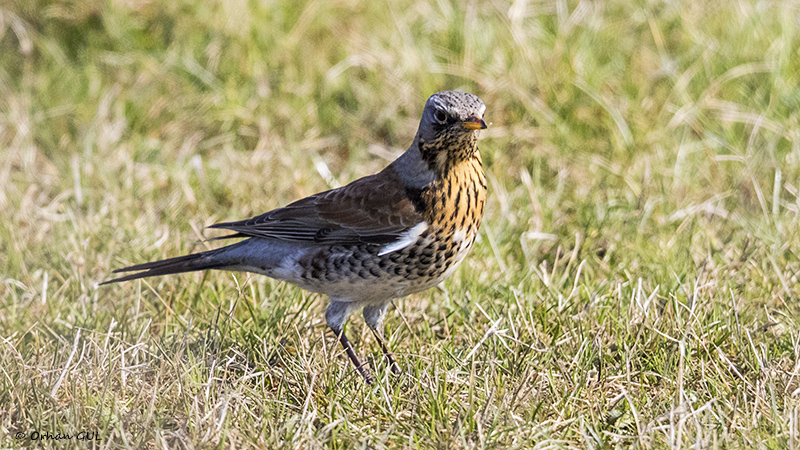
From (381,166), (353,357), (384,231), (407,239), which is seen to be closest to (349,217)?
(384,231)

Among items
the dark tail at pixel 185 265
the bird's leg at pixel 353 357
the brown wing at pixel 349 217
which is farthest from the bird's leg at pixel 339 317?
the dark tail at pixel 185 265

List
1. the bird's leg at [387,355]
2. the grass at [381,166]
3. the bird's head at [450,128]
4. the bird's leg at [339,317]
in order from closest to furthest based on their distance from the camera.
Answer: the grass at [381,166]
the bird's head at [450,128]
the bird's leg at [387,355]
the bird's leg at [339,317]

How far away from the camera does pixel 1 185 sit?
538 cm

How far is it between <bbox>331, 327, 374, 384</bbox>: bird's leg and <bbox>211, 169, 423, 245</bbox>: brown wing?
1.32 feet

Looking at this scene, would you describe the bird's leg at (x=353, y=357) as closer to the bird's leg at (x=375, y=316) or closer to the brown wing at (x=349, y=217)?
the bird's leg at (x=375, y=316)

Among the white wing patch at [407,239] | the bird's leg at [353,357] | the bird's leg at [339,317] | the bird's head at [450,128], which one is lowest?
the bird's leg at [353,357]

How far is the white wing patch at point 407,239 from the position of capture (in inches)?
141

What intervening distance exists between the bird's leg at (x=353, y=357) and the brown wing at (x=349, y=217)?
0.40m

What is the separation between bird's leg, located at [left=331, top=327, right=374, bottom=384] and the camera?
3509 millimetres

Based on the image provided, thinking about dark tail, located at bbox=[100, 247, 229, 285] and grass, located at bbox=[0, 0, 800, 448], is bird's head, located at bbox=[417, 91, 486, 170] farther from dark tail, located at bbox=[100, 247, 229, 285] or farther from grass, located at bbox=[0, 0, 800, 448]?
dark tail, located at bbox=[100, 247, 229, 285]

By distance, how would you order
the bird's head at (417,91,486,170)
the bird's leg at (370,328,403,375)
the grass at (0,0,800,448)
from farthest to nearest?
the bird's leg at (370,328,403,375), the bird's head at (417,91,486,170), the grass at (0,0,800,448)

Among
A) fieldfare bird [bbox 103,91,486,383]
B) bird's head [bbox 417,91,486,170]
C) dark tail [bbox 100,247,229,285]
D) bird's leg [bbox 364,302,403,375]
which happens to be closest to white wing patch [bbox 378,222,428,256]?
fieldfare bird [bbox 103,91,486,383]

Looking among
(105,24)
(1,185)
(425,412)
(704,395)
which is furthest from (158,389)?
(105,24)

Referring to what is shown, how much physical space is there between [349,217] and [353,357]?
61 cm
